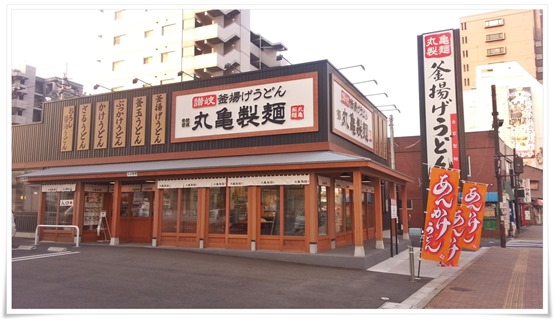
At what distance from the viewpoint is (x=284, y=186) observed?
13938 mm

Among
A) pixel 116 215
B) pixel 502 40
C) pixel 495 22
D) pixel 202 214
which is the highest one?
pixel 495 22

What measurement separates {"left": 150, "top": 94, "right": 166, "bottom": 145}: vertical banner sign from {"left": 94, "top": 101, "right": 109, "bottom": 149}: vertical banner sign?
115 inches

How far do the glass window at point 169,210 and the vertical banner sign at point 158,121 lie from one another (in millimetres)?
2712

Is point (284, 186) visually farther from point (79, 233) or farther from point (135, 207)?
point (79, 233)

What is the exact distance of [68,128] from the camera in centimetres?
2047

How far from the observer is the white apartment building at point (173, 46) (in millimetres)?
43875

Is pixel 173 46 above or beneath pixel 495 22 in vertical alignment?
beneath

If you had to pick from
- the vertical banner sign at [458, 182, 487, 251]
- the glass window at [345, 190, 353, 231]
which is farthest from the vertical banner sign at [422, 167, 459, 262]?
the glass window at [345, 190, 353, 231]

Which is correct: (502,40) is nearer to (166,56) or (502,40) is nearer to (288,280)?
(166,56)

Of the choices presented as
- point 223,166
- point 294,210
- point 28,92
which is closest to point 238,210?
point 223,166

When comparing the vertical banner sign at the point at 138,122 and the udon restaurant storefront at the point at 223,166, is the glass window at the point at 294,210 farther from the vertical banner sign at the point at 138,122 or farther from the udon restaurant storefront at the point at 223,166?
the vertical banner sign at the point at 138,122

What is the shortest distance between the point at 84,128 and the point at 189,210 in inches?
328

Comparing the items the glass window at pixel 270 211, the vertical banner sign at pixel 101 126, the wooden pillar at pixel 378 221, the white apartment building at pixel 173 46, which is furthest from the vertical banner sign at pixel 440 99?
the white apartment building at pixel 173 46
